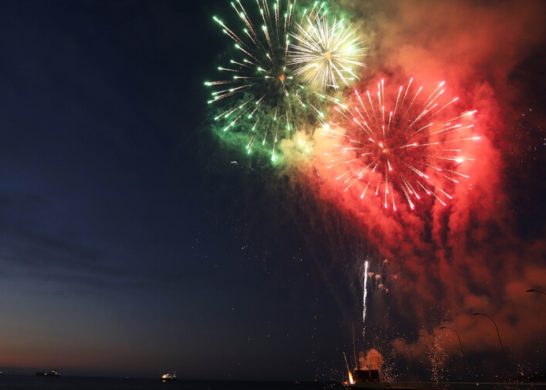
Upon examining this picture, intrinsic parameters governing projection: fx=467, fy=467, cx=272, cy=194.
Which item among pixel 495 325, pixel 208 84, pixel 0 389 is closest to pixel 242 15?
pixel 208 84

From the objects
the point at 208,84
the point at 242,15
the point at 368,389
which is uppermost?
the point at 242,15

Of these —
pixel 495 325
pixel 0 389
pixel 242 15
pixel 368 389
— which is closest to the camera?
pixel 242 15

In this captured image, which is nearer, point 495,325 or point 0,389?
point 495,325

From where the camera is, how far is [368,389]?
74.5 m

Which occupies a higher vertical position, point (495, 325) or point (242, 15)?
point (242, 15)

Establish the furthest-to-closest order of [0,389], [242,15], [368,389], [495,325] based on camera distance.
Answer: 1. [0,389]
2. [368,389]
3. [495,325]
4. [242,15]

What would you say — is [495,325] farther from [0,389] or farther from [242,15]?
[0,389]

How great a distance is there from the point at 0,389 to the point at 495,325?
17291 cm

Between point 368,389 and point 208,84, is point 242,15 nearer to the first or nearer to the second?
point 208,84

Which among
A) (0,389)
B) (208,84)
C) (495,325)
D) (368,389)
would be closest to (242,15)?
(208,84)

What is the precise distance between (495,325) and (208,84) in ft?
134

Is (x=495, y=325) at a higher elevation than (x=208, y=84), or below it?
below

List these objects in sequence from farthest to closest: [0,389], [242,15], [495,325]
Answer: [0,389], [495,325], [242,15]

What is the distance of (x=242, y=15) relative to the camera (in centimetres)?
2833
